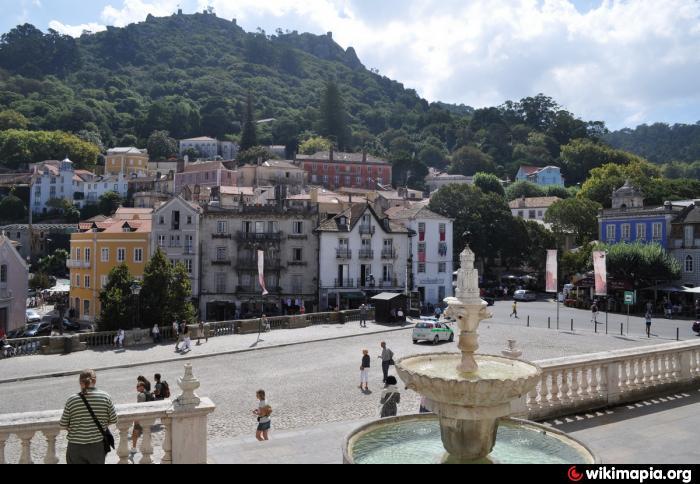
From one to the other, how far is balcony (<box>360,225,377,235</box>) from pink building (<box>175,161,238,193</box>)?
58687 mm

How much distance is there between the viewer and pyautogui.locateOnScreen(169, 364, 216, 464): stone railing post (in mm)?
7824

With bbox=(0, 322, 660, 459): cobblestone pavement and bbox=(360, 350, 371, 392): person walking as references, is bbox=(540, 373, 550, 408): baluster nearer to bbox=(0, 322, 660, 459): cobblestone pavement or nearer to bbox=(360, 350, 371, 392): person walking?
bbox=(0, 322, 660, 459): cobblestone pavement

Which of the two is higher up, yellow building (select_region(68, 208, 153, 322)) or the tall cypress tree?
the tall cypress tree

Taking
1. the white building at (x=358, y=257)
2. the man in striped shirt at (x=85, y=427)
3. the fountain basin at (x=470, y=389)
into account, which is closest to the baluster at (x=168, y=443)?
the man in striped shirt at (x=85, y=427)

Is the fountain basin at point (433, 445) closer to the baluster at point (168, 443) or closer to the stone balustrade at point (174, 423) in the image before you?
the stone balustrade at point (174, 423)

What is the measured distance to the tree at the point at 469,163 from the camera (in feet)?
476

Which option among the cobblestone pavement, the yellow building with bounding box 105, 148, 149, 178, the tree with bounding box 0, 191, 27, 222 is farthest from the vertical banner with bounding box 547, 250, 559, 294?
the yellow building with bounding box 105, 148, 149, 178

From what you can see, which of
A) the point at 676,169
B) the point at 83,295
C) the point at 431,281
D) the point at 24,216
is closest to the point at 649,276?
the point at 431,281

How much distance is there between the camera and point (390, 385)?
42.1 feet

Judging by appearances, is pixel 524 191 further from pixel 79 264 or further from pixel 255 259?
pixel 79 264

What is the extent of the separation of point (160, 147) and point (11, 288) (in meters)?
117

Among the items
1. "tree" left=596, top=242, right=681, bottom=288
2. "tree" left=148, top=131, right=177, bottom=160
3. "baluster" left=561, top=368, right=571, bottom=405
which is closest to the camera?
"baluster" left=561, top=368, right=571, bottom=405

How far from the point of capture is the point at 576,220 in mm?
71438

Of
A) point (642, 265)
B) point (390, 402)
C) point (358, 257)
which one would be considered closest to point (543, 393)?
point (390, 402)
